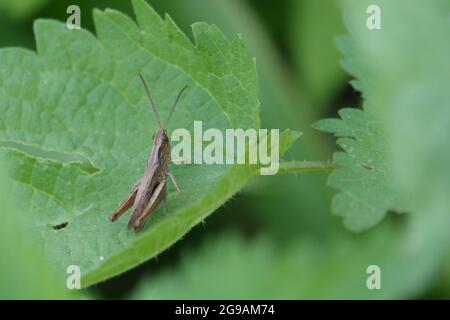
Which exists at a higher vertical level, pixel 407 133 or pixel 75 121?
pixel 75 121

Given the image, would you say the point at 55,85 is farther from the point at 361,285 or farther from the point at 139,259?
the point at 361,285

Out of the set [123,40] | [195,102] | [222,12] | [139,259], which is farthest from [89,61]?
[222,12]

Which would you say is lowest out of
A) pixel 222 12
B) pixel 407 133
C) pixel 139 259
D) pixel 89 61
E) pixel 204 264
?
pixel 407 133

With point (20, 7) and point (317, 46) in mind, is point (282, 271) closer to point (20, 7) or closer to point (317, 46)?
point (317, 46)

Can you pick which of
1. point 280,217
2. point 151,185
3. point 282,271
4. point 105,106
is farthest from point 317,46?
point 151,185

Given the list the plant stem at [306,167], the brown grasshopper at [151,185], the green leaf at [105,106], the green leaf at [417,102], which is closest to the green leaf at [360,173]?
the plant stem at [306,167]

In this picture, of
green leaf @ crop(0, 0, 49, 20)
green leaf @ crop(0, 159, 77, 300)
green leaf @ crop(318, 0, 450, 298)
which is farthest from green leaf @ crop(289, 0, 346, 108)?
green leaf @ crop(0, 159, 77, 300)
